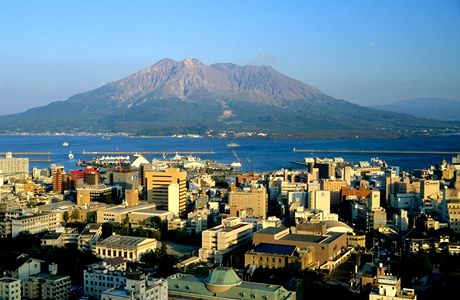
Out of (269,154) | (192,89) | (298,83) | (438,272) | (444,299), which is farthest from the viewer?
(298,83)

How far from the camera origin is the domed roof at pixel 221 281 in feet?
16.6

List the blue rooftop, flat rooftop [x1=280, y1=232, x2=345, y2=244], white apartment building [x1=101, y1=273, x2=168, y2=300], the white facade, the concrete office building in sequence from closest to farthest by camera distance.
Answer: white apartment building [x1=101, y1=273, x2=168, y2=300] → the concrete office building → the blue rooftop → flat rooftop [x1=280, y1=232, x2=345, y2=244] → the white facade

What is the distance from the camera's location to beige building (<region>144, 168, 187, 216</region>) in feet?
33.4

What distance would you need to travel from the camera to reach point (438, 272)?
6383 mm

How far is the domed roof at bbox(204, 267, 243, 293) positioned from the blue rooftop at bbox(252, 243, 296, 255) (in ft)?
5.60

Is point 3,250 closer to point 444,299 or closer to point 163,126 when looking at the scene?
point 444,299

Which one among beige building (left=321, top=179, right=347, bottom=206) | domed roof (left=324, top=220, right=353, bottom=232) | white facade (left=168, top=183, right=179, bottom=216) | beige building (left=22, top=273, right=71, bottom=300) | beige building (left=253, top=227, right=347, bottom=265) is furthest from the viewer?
beige building (left=321, top=179, right=347, bottom=206)

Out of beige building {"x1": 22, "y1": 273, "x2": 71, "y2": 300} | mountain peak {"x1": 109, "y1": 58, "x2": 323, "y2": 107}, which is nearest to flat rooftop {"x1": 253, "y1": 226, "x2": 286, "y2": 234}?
beige building {"x1": 22, "y1": 273, "x2": 71, "y2": 300}

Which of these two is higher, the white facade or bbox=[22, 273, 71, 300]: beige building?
the white facade

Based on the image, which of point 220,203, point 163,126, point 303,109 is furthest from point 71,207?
point 303,109

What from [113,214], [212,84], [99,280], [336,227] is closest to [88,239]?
[113,214]

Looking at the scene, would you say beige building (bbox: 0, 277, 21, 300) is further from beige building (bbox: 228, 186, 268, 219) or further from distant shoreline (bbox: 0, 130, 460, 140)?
distant shoreline (bbox: 0, 130, 460, 140)

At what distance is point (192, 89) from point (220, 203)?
44.7m

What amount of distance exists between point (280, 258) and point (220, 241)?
3.26ft
